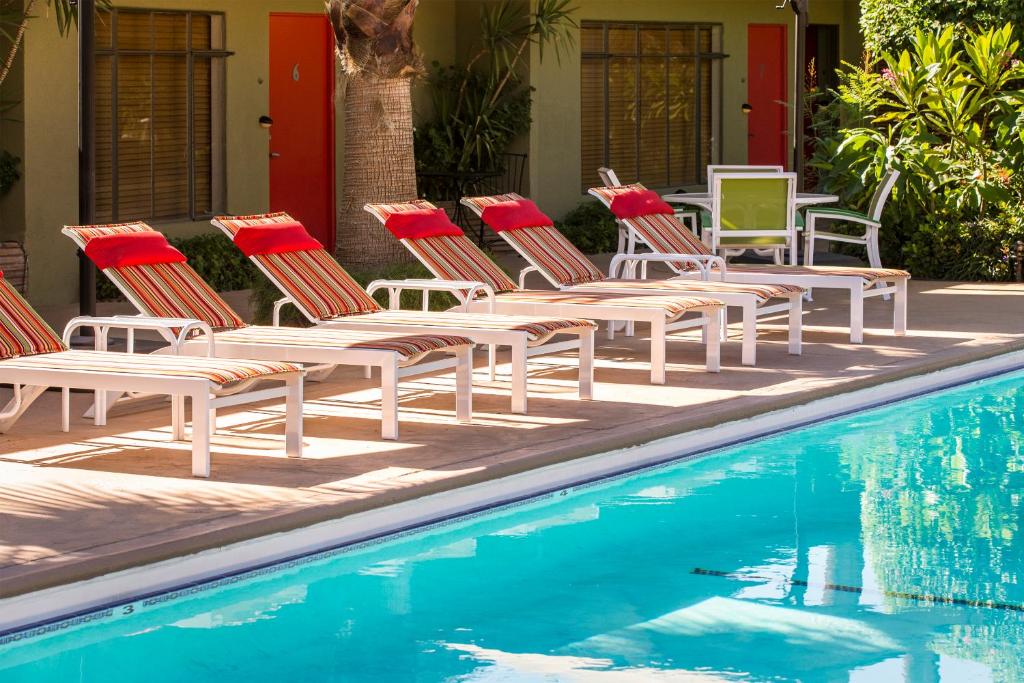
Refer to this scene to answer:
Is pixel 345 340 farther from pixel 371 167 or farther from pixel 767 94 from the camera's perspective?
pixel 767 94

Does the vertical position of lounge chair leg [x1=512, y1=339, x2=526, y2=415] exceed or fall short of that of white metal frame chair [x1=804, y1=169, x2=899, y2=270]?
it falls short

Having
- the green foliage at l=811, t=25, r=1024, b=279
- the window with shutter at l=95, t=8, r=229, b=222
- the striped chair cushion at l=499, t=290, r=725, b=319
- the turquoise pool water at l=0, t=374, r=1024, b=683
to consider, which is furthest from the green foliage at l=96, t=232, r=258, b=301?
the turquoise pool water at l=0, t=374, r=1024, b=683

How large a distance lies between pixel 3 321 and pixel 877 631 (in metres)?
4.07

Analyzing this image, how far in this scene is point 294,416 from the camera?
7.45 m

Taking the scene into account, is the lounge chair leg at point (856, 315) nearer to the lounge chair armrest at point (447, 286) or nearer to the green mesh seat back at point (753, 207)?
the green mesh seat back at point (753, 207)

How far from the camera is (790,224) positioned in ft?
42.4

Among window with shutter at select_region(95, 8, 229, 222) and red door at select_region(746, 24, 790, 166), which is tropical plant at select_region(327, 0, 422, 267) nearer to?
window with shutter at select_region(95, 8, 229, 222)

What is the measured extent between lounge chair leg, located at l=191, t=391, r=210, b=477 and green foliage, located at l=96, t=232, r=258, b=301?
726 centimetres

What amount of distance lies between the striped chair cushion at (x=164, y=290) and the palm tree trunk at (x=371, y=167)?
3.37 metres

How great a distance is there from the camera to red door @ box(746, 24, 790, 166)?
73.2 ft

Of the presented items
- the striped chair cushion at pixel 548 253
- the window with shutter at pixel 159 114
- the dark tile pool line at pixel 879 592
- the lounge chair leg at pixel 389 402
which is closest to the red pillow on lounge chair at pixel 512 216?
the striped chair cushion at pixel 548 253

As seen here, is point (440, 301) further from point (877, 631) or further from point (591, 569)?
point (877, 631)

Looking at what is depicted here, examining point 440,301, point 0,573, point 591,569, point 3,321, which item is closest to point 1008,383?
point 440,301

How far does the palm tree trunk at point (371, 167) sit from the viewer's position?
A: 1200 cm
